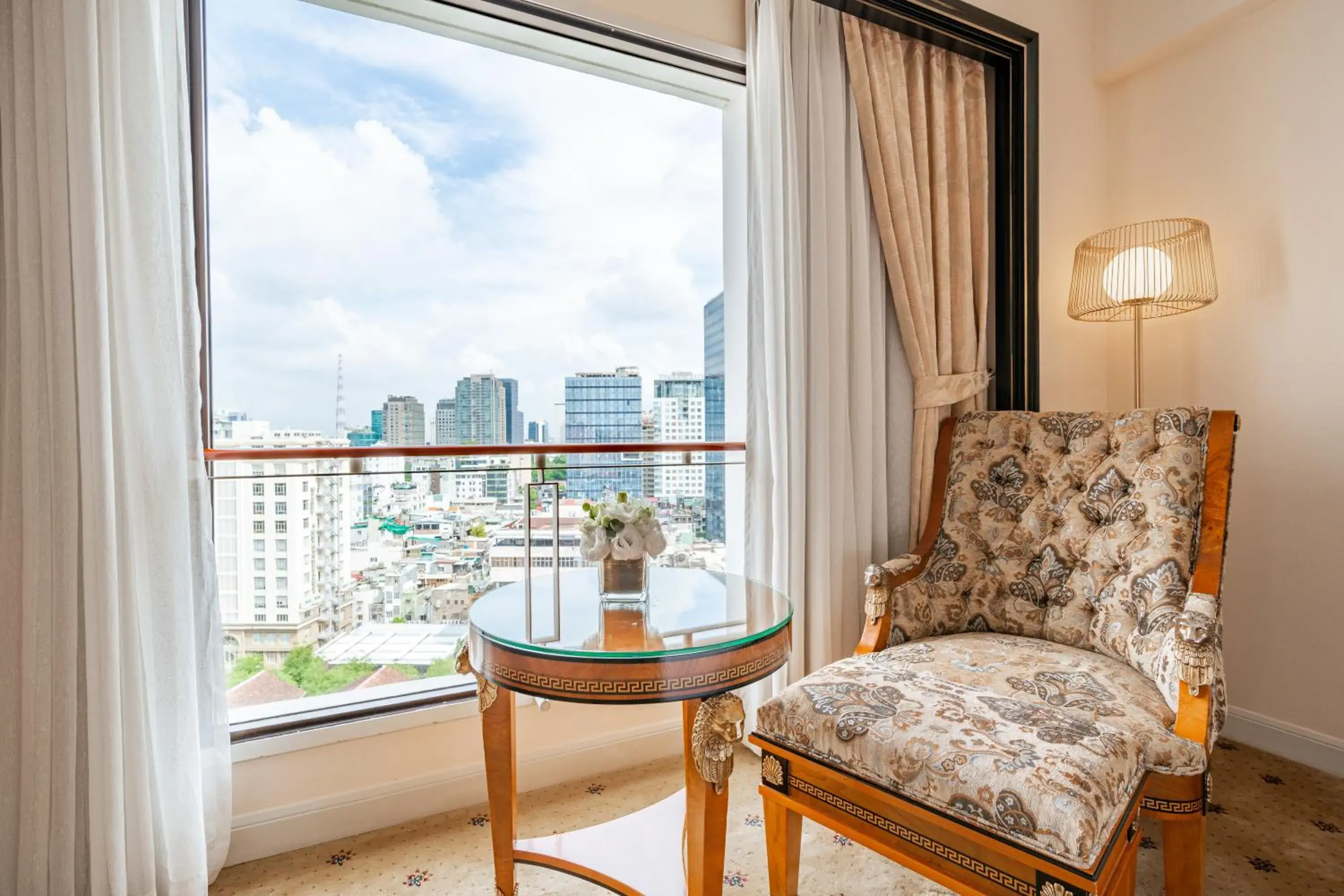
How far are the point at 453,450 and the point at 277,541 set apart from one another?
50 cm

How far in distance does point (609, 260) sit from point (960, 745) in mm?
1732

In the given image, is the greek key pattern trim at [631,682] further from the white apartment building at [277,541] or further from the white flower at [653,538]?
the white apartment building at [277,541]

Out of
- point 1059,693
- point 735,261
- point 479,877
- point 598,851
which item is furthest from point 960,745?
point 735,261

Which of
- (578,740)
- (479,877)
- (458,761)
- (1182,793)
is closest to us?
(1182,793)

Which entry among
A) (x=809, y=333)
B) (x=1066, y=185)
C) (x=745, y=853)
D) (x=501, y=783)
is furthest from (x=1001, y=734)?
(x=1066, y=185)

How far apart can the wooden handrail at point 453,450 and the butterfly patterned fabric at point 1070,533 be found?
70cm

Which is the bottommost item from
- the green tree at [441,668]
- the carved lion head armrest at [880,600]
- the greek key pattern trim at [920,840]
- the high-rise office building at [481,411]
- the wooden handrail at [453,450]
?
the greek key pattern trim at [920,840]

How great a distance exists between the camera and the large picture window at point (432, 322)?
1872 mm

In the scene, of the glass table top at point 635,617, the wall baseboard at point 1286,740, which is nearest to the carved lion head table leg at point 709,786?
the glass table top at point 635,617

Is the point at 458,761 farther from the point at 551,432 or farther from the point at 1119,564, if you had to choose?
the point at 1119,564

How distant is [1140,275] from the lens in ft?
7.50

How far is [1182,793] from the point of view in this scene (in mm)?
1361

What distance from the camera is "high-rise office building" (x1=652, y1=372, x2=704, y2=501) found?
7.80ft

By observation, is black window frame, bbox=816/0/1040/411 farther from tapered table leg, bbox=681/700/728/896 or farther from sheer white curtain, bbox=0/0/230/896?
sheer white curtain, bbox=0/0/230/896
